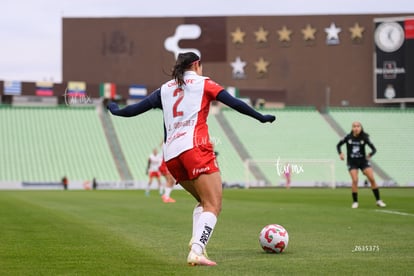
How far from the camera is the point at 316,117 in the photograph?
59.8m

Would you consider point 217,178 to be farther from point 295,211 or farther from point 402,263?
point 295,211

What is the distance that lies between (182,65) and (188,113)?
0.54 meters

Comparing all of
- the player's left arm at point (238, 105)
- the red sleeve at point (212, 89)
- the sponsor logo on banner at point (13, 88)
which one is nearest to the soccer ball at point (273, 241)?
the player's left arm at point (238, 105)

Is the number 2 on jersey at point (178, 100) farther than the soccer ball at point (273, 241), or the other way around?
the soccer ball at point (273, 241)

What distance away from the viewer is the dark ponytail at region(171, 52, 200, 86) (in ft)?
27.9

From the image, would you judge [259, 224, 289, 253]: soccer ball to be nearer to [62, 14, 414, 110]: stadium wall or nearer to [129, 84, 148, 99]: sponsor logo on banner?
[129, 84, 148, 99]: sponsor logo on banner

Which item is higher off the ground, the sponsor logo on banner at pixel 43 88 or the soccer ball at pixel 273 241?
the sponsor logo on banner at pixel 43 88

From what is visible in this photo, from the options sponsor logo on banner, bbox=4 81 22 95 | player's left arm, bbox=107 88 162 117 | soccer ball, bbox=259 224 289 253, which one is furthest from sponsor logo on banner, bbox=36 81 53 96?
player's left arm, bbox=107 88 162 117

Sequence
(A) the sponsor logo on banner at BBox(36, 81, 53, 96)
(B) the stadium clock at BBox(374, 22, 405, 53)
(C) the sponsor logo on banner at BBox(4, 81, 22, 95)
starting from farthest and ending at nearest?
(A) the sponsor logo on banner at BBox(36, 81, 53, 96) → (C) the sponsor logo on banner at BBox(4, 81, 22, 95) → (B) the stadium clock at BBox(374, 22, 405, 53)

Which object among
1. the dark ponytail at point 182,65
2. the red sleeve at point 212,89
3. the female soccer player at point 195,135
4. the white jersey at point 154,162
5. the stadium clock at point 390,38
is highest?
the stadium clock at point 390,38

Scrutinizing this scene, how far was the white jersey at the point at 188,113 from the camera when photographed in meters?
8.41

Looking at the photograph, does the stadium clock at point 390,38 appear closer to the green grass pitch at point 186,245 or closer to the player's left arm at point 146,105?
the green grass pitch at point 186,245

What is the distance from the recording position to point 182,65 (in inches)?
339

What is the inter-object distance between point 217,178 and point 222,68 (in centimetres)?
5283
